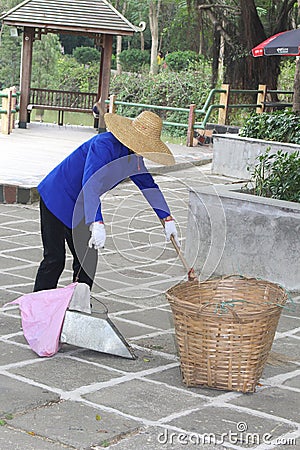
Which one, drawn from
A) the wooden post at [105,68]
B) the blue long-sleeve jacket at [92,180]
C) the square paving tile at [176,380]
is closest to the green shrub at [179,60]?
the wooden post at [105,68]

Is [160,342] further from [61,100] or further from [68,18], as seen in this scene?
[61,100]

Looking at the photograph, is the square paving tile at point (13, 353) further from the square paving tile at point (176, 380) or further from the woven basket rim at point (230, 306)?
the woven basket rim at point (230, 306)

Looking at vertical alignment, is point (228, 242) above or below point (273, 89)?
below

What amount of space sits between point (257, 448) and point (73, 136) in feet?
45.0

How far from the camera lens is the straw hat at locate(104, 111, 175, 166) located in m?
4.68

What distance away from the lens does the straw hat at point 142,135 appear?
4.68m

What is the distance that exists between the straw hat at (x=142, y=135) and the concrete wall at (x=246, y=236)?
163 centimetres

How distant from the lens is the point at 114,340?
15.5ft

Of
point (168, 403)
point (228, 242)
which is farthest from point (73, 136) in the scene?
point (168, 403)

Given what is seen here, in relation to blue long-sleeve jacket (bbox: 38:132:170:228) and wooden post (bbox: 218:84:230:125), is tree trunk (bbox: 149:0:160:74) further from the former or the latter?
blue long-sleeve jacket (bbox: 38:132:170:228)

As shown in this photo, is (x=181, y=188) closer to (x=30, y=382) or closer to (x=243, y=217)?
(x=243, y=217)

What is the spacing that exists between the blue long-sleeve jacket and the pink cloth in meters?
0.45

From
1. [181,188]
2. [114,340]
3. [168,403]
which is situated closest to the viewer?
[168,403]

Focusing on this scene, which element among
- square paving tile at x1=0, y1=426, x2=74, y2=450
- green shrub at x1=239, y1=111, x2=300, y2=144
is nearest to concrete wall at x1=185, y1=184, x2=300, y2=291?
square paving tile at x1=0, y1=426, x2=74, y2=450
